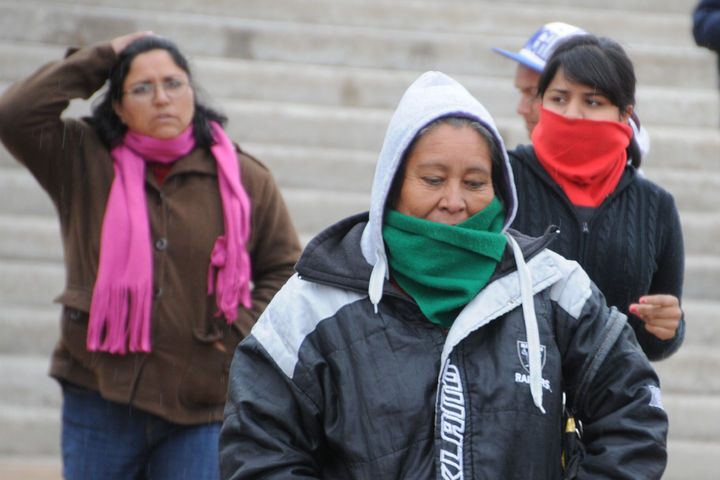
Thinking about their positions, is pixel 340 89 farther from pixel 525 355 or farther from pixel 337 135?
pixel 525 355

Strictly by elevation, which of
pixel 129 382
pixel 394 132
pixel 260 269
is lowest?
pixel 129 382

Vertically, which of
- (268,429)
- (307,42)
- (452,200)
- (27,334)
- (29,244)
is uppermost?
(452,200)

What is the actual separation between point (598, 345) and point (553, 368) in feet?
0.35

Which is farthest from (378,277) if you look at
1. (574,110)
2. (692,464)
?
(692,464)

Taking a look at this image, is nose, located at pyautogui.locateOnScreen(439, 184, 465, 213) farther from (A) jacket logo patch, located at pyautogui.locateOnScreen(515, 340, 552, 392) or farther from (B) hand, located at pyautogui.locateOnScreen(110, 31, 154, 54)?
(B) hand, located at pyautogui.locateOnScreen(110, 31, 154, 54)

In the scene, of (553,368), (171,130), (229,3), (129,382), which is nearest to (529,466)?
(553,368)

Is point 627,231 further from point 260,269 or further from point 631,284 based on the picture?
point 260,269

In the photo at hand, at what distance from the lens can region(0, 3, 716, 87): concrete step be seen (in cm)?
767

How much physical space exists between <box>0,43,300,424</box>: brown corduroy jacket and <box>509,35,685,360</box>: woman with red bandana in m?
1.12

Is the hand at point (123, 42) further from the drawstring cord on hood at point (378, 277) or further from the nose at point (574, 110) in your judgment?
the drawstring cord on hood at point (378, 277)

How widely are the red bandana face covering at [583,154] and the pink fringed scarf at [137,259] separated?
44.3 inches

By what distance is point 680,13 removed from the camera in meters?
8.73

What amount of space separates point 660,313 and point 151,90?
193 centimetres

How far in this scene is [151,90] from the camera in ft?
13.4
